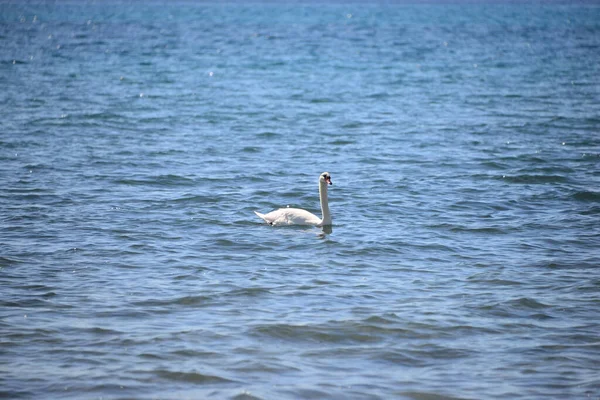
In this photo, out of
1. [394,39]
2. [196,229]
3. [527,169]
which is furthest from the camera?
[394,39]

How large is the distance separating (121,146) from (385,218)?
10155 millimetres

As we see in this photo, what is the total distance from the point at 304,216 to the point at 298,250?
1475 mm

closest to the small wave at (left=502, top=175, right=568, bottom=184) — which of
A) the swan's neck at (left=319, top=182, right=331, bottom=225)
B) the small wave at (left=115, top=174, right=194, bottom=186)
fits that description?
the swan's neck at (left=319, top=182, right=331, bottom=225)

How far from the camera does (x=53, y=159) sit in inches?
862

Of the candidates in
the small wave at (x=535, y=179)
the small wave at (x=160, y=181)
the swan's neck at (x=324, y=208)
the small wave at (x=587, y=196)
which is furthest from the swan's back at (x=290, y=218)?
the small wave at (x=535, y=179)

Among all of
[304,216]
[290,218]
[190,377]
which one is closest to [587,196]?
[304,216]

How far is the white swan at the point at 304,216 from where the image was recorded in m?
15.8

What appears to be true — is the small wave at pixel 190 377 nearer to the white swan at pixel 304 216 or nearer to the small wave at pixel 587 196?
the white swan at pixel 304 216

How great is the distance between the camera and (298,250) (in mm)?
14562

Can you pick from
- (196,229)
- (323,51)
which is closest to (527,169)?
(196,229)

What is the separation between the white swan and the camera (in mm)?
15781

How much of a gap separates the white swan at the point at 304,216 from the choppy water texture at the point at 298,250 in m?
0.21

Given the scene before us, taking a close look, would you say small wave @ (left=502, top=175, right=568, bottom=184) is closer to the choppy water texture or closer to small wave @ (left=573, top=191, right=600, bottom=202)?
the choppy water texture

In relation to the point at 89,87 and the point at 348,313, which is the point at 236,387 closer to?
the point at 348,313
